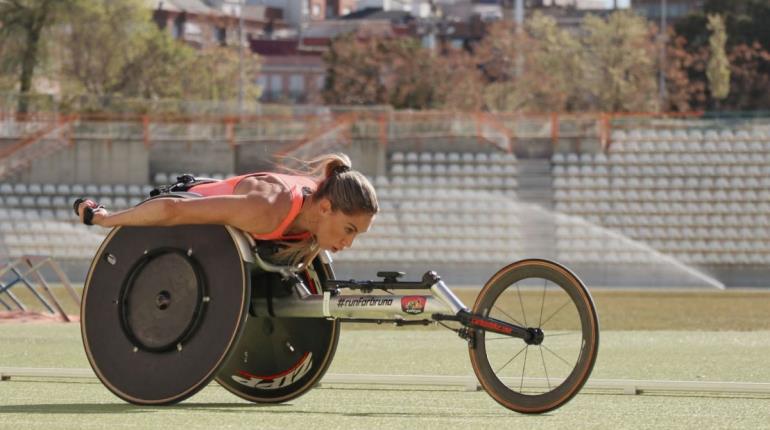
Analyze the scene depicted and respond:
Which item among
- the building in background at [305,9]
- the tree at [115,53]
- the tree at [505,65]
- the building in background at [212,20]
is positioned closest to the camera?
the tree at [115,53]

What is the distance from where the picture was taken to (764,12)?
72375 mm

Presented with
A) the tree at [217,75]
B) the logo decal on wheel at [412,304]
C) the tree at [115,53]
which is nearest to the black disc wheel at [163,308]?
the logo decal on wheel at [412,304]

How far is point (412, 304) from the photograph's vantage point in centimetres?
635

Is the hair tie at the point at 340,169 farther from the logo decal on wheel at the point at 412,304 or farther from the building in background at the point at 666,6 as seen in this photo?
the building in background at the point at 666,6

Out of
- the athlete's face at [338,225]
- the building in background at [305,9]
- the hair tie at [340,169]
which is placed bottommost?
the athlete's face at [338,225]

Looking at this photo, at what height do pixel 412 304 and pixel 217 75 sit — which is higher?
pixel 412 304

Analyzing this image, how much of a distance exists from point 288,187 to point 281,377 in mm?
1008

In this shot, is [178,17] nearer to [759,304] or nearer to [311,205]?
[759,304]

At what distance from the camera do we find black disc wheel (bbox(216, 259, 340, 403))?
6984 millimetres

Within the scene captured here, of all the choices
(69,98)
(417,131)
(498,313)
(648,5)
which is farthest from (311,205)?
(648,5)

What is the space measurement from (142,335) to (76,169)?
35322 millimetres

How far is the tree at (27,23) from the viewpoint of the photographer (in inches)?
2048

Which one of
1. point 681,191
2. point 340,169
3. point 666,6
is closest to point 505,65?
point 681,191

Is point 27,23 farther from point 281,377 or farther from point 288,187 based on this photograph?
point 288,187
